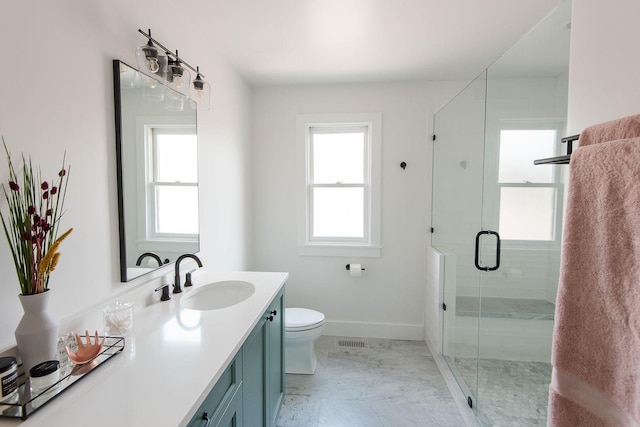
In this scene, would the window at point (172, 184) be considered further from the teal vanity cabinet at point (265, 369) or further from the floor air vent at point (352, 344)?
the floor air vent at point (352, 344)

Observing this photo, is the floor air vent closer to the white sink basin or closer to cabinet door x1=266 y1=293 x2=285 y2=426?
cabinet door x1=266 y1=293 x2=285 y2=426

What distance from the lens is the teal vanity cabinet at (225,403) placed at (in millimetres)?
895

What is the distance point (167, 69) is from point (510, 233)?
7.48 feet

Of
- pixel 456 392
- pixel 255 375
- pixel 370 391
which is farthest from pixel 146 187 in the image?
pixel 456 392

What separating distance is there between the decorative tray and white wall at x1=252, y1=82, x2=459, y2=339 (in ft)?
6.78

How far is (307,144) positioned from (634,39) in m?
2.40

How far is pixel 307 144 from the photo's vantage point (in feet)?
9.75

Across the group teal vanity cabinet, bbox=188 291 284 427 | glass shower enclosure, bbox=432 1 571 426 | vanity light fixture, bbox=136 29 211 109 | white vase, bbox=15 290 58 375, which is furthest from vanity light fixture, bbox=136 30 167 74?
glass shower enclosure, bbox=432 1 571 426

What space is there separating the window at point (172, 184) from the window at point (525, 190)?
2023mm

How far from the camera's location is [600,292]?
65cm

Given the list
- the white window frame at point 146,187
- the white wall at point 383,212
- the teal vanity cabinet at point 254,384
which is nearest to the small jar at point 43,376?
the teal vanity cabinet at point 254,384

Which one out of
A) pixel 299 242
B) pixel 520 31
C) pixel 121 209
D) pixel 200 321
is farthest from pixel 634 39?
pixel 299 242

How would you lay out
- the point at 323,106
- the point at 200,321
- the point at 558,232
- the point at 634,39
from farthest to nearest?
the point at 323,106 → the point at 558,232 → the point at 200,321 → the point at 634,39

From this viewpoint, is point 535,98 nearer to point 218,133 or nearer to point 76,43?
point 218,133
